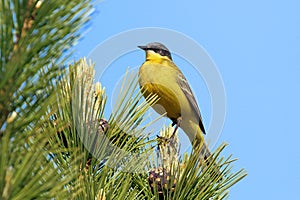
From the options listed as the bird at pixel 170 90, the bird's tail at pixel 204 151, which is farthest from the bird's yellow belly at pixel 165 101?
the bird's tail at pixel 204 151

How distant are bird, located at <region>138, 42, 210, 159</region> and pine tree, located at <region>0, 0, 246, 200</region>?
1533 mm

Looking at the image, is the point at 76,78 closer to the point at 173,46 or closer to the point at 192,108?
the point at 173,46

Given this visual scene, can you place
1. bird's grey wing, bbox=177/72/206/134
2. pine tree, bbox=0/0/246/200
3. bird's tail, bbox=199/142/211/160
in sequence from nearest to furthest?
pine tree, bbox=0/0/246/200, bird's tail, bbox=199/142/211/160, bird's grey wing, bbox=177/72/206/134

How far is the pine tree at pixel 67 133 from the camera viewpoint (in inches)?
60.8

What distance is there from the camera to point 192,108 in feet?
20.6

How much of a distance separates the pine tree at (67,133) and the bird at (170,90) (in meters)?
1.53

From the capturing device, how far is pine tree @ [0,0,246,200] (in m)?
1.54

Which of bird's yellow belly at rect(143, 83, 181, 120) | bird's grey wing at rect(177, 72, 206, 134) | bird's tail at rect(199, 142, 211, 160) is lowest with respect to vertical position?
bird's tail at rect(199, 142, 211, 160)

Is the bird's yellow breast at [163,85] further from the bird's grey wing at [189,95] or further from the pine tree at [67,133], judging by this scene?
the pine tree at [67,133]

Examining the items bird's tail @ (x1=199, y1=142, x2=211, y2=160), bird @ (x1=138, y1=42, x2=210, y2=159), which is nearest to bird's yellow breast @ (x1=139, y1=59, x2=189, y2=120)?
bird @ (x1=138, y1=42, x2=210, y2=159)

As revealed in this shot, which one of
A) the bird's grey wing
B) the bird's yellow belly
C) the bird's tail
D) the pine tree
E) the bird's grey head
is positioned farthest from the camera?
the bird's grey head

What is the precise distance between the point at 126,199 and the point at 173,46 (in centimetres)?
184

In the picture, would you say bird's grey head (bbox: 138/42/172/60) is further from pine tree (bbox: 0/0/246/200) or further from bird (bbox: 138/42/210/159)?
pine tree (bbox: 0/0/246/200)

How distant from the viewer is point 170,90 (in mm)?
5973
